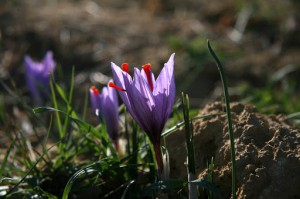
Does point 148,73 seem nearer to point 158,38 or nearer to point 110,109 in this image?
point 110,109

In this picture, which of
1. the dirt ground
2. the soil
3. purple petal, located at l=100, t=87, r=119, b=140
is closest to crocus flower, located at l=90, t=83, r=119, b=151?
purple petal, located at l=100, t=87, r=119, b=140

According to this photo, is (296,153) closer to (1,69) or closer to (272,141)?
(272,141)

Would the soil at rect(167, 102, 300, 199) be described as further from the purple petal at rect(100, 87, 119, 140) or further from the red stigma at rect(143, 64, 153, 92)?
the red stigma at rect(143, 64, 153, 92)

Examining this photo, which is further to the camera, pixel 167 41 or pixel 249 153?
pixel 167 41

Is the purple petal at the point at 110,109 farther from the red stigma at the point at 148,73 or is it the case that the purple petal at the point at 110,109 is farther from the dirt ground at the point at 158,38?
the dirt ground at the point at 158,38

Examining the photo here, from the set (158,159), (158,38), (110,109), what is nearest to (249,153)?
(158,159)

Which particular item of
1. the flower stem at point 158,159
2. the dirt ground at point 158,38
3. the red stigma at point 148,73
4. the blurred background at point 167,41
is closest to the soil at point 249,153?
the flower stem at point 158,159
